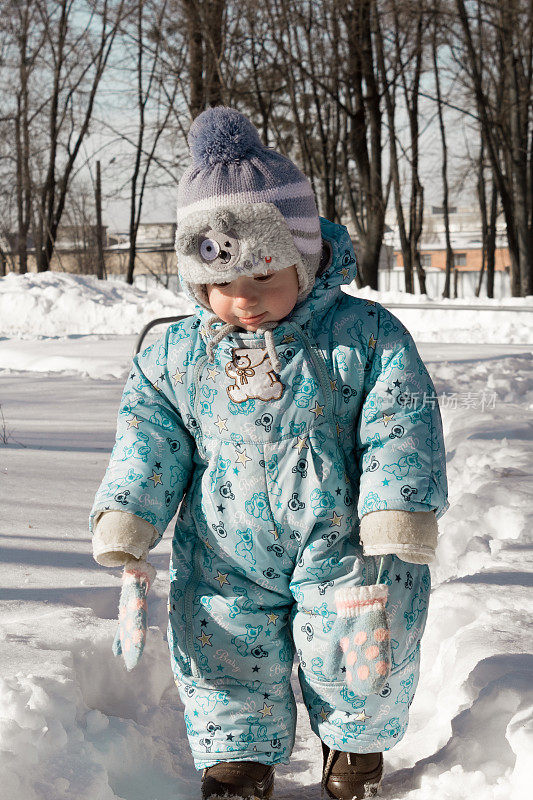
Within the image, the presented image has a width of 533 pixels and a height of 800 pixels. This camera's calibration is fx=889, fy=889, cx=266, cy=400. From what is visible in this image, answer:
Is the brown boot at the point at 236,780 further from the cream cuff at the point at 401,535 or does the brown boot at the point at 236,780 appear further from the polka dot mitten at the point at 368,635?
the cream cuff at the point at 401,535

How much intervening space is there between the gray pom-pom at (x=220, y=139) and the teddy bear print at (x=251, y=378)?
1.44ft

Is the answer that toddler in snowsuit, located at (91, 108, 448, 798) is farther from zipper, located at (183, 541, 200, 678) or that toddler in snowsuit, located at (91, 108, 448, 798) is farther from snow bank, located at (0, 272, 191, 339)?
snow bank, located at (0, 272, 191, 339)

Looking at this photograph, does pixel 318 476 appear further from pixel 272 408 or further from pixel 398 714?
pixel 398 714

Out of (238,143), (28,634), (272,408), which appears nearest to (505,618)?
(272,408)

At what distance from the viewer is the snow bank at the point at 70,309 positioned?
51.4 feet

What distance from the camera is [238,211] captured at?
1.95 metres

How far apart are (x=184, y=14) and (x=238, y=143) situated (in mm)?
16694

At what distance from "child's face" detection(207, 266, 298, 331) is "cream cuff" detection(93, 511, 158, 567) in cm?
51

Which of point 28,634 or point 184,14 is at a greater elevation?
point 184,14

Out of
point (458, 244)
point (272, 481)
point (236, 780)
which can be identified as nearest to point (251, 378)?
point (272, 481)

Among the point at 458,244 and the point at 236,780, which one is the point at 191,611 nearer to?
the point at 236,780

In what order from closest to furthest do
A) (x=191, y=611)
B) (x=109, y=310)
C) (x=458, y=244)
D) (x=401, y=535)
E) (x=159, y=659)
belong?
(x=401, y=535) < (x=191, y=611) < (x=159, y=659) < (x=109, y=310) < (x=458, y=244)

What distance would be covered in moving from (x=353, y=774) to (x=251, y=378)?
37.3 inches

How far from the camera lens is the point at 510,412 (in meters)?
6.09
